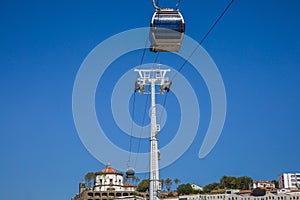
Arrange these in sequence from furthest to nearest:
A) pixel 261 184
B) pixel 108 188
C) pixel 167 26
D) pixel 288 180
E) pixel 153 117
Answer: pixel 288 180 → pixel 261 184 → pixel 108 188 → pixel 153 117 → pixel 167 26

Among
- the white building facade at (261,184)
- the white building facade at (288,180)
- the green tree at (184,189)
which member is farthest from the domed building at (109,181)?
A: the white building facade at (288,180)

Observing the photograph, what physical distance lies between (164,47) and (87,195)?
96.7 meters

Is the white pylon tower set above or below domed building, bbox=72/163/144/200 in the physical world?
below

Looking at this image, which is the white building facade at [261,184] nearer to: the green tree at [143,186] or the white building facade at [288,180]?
the white building facade at [288,180]

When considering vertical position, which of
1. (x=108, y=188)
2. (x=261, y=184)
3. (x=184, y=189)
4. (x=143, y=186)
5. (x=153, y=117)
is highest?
(x=261, y=184)

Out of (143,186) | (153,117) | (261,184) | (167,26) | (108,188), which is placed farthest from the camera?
(261,184)

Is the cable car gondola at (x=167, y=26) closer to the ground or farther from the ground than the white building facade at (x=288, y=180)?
closer to the ground

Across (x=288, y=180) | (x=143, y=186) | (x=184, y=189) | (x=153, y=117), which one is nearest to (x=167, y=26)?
(x=153, y=117)

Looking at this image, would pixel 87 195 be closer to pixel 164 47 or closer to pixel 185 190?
pixel 185 190

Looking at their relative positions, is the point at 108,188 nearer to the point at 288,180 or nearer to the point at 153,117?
the point at 288,180

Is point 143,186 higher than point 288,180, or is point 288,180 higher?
point 288,180

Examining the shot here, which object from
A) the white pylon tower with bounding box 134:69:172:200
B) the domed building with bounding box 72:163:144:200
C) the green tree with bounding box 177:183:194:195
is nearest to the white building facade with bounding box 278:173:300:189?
the green tree with bounding box 177:183:194:195

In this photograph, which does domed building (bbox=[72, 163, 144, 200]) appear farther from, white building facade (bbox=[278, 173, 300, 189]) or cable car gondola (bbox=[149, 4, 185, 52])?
cable car gondola (bbox=[149, 4, 185, 52])

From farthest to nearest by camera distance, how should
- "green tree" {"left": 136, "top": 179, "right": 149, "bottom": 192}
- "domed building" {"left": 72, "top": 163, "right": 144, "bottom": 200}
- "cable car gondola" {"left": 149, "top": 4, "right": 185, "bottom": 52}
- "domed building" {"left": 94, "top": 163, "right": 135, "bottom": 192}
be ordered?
"green tree" {"left": 136, "top": 179, "right": 149, "bottom": 192}, "domed building" {"left": 94, "top": 163, "right": 135, "bottom": 192}, "domed building" {"left": 72, "top": 163, "right": 144, "bottom": 200}, "cable car gondola" {"left": 149, "top": 4, "right": 185, "bottom": 52}
